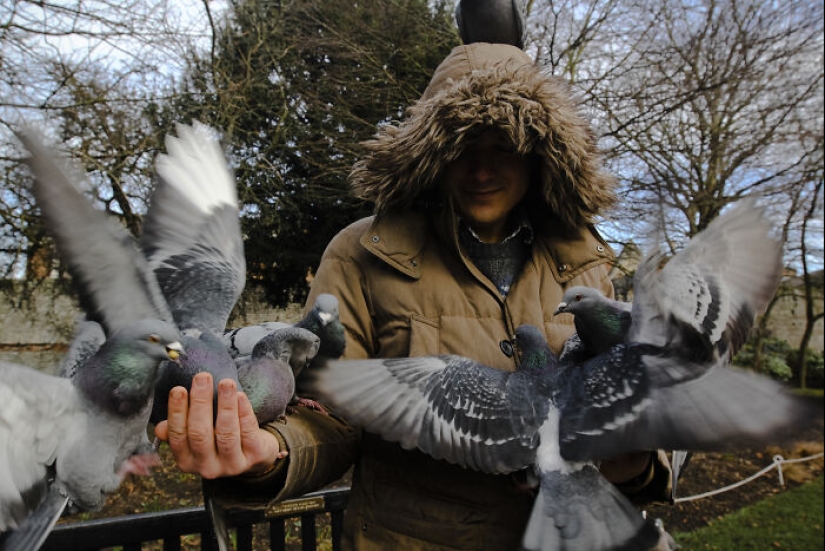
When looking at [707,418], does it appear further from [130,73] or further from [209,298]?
[130,73]

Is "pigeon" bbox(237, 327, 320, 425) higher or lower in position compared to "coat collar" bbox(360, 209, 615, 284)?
lower

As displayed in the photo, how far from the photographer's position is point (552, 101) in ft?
5.29

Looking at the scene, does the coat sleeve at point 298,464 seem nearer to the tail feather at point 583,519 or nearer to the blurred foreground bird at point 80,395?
the blurred foreground bird at point 80,395

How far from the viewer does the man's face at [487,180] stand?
1.62m

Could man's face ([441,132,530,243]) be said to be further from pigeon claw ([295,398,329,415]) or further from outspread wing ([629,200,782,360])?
pigeon claw ([295,398,329,415])

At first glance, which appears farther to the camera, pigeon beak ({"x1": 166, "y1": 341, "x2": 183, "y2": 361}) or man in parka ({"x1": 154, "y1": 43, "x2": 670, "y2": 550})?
man in parka ({"x1": 154, "y1": 43, "x2": 670, "y2": 550})

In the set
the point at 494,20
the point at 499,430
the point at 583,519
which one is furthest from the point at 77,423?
the point at 494,20

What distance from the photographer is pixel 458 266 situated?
167 centimetres

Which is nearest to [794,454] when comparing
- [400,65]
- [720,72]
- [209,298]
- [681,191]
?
[681,191]

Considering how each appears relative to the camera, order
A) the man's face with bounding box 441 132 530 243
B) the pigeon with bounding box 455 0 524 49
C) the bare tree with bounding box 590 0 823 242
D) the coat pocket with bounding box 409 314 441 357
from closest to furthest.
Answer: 1. the coat pocket with bounding box 409 314 441 357
2. the man's face with bounding box 441 132 530 243
3. the pigeon with bounding box 455 0 524 49
4. the bare tree with bounding box 590 0 823 242

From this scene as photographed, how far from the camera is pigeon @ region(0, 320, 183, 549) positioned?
4.09 feet

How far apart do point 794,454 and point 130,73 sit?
36.4 feet

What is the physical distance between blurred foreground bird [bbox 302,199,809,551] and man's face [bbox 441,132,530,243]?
49 centimetres

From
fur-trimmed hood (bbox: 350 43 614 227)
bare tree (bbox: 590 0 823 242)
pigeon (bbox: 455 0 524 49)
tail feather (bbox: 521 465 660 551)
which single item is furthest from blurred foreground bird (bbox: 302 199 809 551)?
bare tree (bbox: 590 0 823 242)
